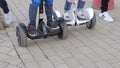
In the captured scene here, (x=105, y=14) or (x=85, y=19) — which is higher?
(x=85, y=19)

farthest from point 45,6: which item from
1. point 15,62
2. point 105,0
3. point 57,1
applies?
point 57,1

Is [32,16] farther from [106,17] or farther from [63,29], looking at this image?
[106,17]

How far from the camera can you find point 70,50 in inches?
168

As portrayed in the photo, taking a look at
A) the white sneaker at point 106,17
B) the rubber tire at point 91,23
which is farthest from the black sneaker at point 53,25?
the white sneaker at point 106,17

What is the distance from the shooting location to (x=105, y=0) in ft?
18.8

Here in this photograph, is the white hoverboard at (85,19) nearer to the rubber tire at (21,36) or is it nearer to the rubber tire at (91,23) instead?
the rubber tire at (91,23)

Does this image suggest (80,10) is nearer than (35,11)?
No

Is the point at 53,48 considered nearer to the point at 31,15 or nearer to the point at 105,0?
the point at 31,15

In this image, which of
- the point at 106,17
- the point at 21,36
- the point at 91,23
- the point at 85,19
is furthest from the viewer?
the point at 106,17

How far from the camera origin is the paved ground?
12.6ft

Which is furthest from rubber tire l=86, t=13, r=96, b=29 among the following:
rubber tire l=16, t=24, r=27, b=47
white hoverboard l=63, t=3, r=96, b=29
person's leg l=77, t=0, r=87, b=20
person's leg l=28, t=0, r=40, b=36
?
rubber tire l=16, t=24, r=27, b=47

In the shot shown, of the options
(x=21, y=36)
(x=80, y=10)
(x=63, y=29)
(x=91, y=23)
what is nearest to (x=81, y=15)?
(x=80, y=10)

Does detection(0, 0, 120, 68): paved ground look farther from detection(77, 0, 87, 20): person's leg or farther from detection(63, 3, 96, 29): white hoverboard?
detection(77, 0, 87, 20): person's leg

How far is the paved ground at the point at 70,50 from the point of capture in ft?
12.6
